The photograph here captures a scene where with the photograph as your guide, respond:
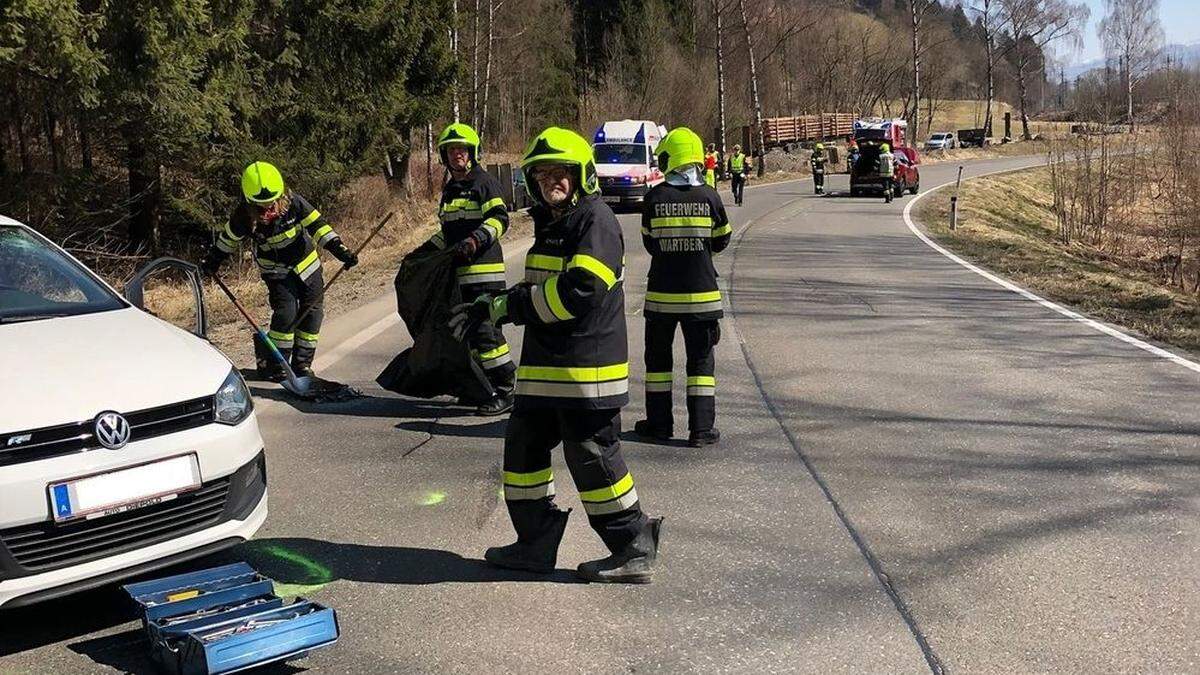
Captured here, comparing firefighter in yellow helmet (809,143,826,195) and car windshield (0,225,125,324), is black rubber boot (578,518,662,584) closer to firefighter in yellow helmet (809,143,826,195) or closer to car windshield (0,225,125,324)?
car windshield (0,225,125,324)

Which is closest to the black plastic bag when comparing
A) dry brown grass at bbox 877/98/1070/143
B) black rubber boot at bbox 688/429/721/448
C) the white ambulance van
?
black rubber boot at bbox 688/429/721/448

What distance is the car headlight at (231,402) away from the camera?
4.23m

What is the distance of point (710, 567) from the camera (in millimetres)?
4508

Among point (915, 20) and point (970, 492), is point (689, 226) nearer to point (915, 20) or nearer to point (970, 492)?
point (970, 492)

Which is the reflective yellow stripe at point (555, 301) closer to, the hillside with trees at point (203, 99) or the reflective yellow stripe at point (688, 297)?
the reflective yellow stripe at point (688, 297)

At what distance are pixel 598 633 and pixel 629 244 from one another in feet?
50.4

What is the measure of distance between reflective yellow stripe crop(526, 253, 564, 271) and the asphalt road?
134cm

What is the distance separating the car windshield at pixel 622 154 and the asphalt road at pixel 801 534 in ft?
63.7

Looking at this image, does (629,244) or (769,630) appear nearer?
(769,630)

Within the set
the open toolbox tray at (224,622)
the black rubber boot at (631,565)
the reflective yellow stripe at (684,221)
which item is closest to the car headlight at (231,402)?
the open toolbox tray at (224,622)

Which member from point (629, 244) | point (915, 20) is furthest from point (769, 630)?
point (915, 20)

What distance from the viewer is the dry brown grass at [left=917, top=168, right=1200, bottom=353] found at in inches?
439

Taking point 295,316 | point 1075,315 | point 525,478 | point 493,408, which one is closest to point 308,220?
point 295,316

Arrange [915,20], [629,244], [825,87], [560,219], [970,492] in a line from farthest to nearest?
1. [825,87]
2. [915,20]
3. [629,244]
4. [970,492]
5. [560,219]
